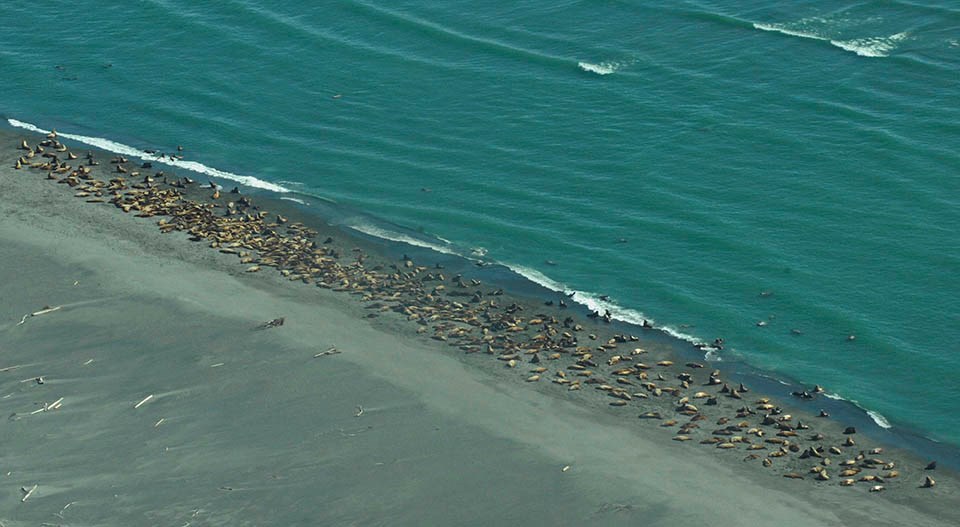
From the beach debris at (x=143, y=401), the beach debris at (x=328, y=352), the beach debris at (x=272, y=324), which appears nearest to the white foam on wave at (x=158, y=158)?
the beach debris at (x=272, y=324)

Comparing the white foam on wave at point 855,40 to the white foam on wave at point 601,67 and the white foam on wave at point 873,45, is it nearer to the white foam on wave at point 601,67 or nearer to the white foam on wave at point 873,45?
the white foam on wave at point 873,45

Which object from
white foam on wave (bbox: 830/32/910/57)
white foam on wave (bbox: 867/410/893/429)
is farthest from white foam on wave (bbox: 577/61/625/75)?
white foam on wave (bbox: 867/410/893/429)

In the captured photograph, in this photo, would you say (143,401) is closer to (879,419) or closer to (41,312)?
(41,312)

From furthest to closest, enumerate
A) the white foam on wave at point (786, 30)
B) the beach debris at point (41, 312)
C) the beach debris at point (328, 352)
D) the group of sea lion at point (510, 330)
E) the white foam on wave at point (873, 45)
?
the white foam on wave at point (786, 30) → the white foam on wave at point (873, 45) → the beach debris at point (41, 312) → the beach debris at point (328, 352) → the group of sea lion at point (510, 330)

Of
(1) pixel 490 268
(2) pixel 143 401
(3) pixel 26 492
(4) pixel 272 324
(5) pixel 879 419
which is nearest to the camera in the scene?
(3) pixel 26 492

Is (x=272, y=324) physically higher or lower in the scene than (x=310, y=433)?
higher

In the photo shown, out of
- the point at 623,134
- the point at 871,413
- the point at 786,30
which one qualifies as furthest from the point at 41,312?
the point at 786,30

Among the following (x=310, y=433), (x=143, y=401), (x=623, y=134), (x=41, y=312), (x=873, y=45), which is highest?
(x=873, y=45)

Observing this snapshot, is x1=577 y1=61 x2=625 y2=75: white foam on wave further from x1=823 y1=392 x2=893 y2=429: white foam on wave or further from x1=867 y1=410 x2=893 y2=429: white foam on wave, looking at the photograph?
x1=867 y1=410 x2=893 y2=429: white foam on wave

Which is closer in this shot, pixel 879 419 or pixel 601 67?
pixel 879 419
